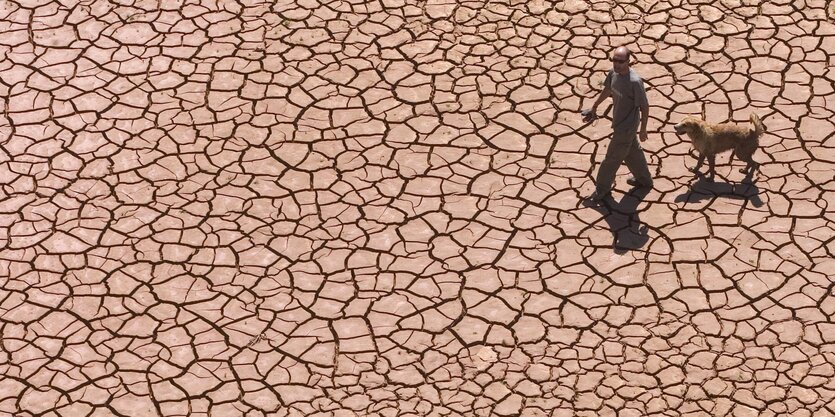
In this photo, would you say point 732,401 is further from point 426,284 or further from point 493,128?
point 493,128

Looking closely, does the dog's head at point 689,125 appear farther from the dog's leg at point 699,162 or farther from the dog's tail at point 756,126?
the dog's tail at point 756,126

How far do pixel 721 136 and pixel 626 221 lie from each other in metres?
0.98

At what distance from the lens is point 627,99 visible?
430 inches

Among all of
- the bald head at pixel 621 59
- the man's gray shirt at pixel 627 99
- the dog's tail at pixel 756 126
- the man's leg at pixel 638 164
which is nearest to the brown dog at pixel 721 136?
the dog's tail at pixel 756 126

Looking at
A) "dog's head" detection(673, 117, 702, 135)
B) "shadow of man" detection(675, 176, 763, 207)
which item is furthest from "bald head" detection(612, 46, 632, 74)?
"shadow of man" detection(675, 176, 763, 207)

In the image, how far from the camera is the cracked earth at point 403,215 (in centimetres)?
1012

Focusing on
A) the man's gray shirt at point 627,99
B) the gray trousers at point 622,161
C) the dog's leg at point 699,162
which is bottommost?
the dog's leg at point 699,162

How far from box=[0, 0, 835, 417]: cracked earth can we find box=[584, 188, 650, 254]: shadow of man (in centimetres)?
2

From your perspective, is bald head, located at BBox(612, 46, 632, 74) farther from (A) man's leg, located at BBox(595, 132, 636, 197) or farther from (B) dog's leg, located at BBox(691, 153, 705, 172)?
(B) dog's leg, located at BBox(691, 153, 705, 172)

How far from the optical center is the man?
1086cm

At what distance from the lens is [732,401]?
32.1 ft

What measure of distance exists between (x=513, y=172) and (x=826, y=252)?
2520mm

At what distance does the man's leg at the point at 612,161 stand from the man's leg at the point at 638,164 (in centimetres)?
7

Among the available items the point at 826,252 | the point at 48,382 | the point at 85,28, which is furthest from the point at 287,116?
the point at 826,252
